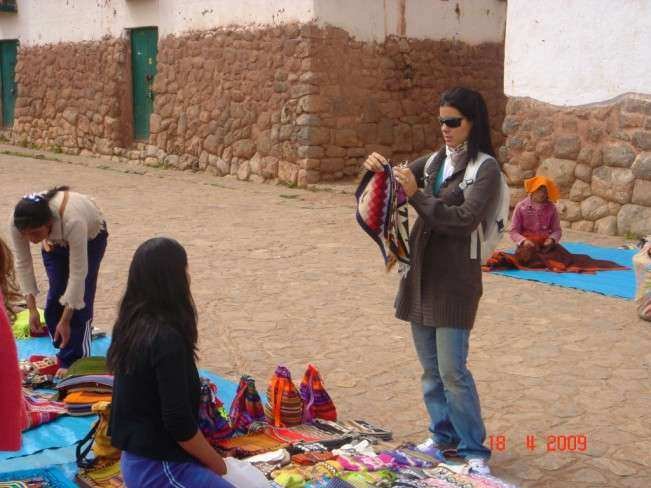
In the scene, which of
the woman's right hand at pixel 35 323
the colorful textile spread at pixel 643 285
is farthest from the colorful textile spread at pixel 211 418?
the colorful textile spread at pixel 643 285

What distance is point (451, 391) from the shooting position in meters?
3.75

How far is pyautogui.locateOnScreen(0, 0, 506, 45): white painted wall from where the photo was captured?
1311 cm

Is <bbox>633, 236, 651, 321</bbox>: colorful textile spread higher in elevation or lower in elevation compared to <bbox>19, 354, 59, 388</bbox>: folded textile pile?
higher

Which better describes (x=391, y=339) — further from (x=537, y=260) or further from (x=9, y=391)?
(x=9, y=391)

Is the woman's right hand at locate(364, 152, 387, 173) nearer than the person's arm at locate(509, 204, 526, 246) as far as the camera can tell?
Yes

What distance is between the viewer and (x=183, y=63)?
598 inches

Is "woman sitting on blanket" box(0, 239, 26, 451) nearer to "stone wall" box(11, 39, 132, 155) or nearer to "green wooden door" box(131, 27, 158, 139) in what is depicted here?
"green wooden door" box(131, 27, 158, 139)

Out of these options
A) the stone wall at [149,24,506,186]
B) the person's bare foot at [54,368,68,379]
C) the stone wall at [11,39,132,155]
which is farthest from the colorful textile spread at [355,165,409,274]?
the stone wall at [11,39,132,155]

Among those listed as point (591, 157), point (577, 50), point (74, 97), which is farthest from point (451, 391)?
point (74, 97)

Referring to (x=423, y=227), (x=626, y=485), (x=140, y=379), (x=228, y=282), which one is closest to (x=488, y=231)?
(x=423, y=227)

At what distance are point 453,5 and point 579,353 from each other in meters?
9.99

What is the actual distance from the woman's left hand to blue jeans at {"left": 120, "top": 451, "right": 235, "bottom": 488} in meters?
1.36

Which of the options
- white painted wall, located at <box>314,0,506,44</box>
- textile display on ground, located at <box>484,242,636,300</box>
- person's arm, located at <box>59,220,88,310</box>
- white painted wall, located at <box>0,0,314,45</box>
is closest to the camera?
person's arm, located at <box>59,220,88,310</box>
